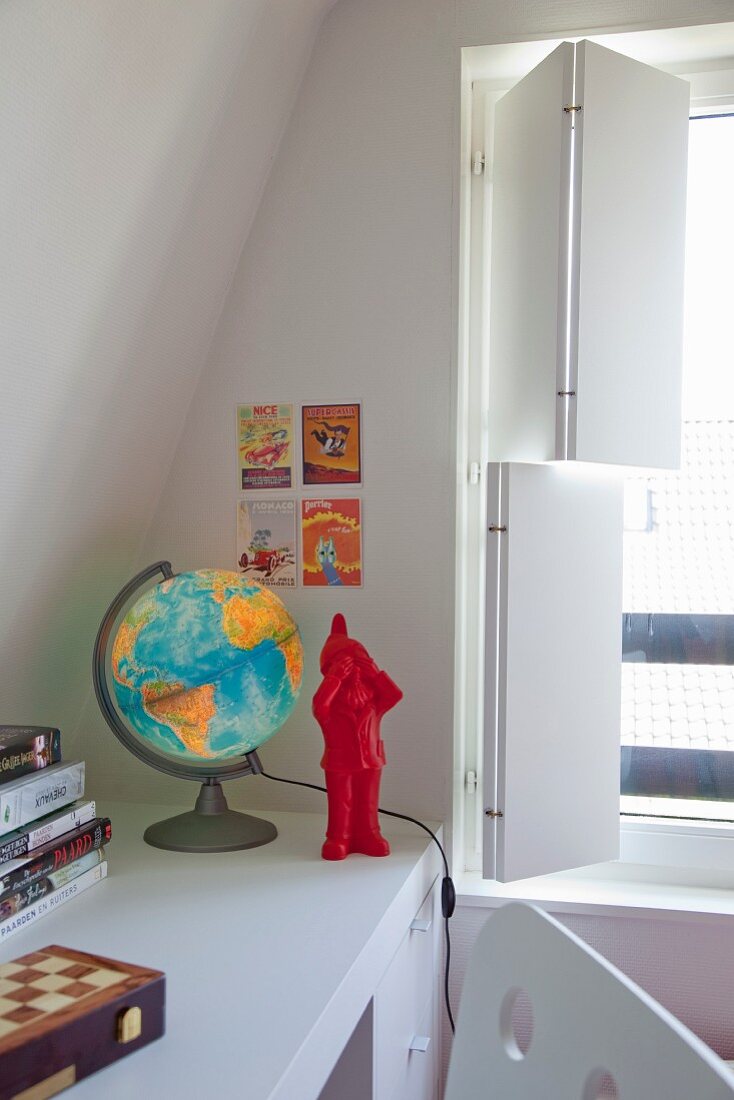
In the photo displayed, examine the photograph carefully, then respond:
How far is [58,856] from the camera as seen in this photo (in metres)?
1.32

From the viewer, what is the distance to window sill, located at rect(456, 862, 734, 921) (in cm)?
173

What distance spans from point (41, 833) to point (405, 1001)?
0.60 metres

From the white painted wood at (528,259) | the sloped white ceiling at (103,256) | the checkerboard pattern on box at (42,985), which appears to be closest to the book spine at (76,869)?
the checkerboard pattern on box at (42,985)

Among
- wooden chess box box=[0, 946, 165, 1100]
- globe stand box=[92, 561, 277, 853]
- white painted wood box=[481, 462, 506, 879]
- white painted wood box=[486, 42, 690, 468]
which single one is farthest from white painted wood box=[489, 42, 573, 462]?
wooden chess box box=[0, 946, 165, 1100]

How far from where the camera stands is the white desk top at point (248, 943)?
91cm

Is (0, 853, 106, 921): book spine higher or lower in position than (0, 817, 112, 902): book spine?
lower

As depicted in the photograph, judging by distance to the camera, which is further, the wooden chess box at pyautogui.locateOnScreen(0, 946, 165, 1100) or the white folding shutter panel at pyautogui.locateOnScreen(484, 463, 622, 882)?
the white folding shutter panel at pyautogui.locateOnScreen(484, 463, 622, 882)

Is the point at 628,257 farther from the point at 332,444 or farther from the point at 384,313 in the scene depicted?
the point at 332,444

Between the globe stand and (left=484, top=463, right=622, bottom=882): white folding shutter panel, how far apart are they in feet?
1.35

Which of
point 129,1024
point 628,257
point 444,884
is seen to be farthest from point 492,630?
point 129,1024

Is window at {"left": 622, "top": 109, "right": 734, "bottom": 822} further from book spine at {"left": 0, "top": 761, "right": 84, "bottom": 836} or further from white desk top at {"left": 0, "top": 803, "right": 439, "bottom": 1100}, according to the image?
book spine at {"left": 0, "top": 761, "right": 84, "bottom": 836}

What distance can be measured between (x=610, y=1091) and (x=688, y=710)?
A: 0.69 m

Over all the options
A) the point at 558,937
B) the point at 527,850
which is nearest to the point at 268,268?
the point at 527,850

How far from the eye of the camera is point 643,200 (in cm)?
168
